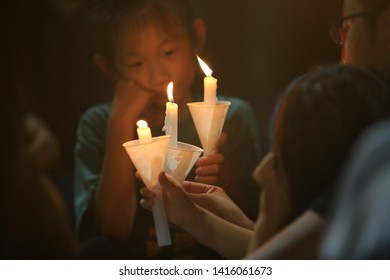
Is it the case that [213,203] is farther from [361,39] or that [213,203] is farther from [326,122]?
[361,39]

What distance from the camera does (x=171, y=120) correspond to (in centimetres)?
112

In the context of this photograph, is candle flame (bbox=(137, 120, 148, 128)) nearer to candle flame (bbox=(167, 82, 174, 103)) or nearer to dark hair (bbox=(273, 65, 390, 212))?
candle flame (bbox=(167, 82, 174, 103))

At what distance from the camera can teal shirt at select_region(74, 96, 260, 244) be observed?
115 cm

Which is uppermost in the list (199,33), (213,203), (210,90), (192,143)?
(199,33)

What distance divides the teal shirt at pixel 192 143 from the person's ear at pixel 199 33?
11 cm

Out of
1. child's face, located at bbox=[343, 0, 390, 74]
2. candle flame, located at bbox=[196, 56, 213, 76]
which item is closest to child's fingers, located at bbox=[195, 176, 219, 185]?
candle flame, located at bbox=[196, 56, 213, 76]

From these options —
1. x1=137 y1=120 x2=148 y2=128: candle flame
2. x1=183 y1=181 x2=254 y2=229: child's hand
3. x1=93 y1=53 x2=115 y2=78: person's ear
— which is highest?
x1=93 y1=53 x2=115 y2=78: person's ear

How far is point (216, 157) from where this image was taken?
116cm

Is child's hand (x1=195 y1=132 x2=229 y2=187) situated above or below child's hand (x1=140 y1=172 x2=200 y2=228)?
above

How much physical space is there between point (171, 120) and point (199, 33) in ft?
0.59

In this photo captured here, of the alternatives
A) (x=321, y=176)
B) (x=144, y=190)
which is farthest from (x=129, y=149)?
(x=321, y=176)

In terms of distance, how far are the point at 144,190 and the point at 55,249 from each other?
220 millimetres

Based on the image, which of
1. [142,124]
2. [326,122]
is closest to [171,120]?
[142,124]

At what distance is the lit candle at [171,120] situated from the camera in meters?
1.11
